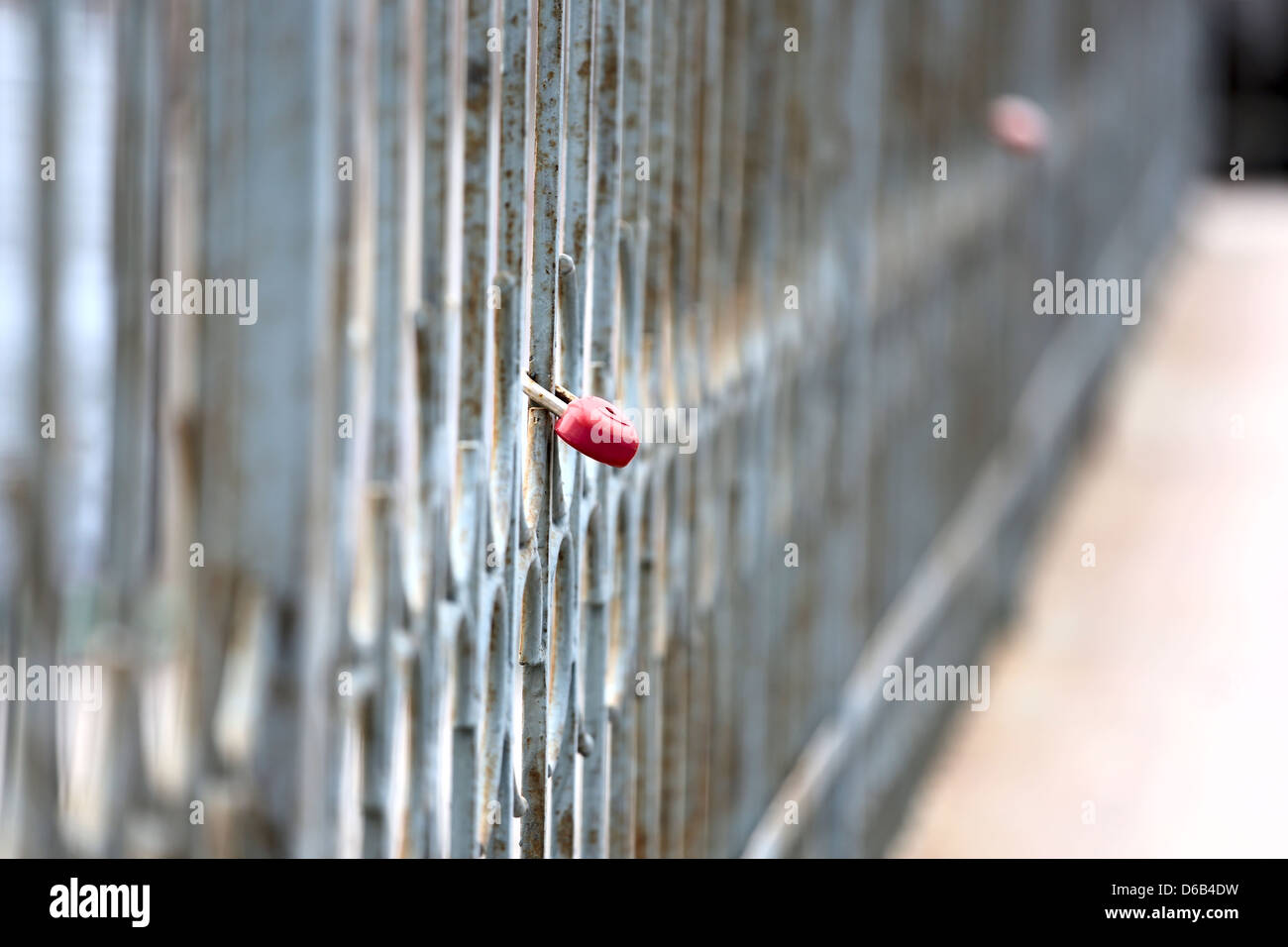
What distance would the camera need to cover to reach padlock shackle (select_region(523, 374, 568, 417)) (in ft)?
5.98

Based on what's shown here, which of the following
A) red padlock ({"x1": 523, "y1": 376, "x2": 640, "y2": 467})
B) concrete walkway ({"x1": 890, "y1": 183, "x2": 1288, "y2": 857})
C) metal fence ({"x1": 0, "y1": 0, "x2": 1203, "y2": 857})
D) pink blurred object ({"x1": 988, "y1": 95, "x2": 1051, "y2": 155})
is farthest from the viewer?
pink blurred object ({"x1": 988, "y1": 95, "x2": 1051, "y2": 155})

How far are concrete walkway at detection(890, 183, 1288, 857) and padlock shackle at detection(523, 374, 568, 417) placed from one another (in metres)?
2.99

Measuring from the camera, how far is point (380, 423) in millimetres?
1831

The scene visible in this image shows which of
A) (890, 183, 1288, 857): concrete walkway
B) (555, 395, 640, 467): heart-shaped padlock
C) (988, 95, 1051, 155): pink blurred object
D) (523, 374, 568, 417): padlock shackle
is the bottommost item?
(890, 183, 1288, 857): concrete walkway

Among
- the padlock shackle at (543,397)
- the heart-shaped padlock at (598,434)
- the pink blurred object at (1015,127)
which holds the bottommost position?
the heart-shaped padlock at (598,434)

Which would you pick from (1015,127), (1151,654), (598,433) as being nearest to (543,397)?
(598,433)

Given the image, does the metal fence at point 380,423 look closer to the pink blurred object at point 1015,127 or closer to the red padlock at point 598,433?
the red padlock at point 598,433

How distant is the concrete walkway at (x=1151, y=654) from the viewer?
15.6ft

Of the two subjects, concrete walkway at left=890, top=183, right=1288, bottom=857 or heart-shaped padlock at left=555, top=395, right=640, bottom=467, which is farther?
concrete walkway at left=890, top=183, right=1288, bottom=857

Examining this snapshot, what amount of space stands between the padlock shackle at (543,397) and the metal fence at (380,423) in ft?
0.06

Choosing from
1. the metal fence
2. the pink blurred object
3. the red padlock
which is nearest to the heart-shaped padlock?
the red padlock

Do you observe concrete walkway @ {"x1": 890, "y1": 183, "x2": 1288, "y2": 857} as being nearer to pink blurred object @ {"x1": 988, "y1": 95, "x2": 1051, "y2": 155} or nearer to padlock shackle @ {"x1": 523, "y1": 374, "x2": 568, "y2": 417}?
pink blurred object @ {"x1": 988, "y1": 95, "x2": 1051, "y2": 155}

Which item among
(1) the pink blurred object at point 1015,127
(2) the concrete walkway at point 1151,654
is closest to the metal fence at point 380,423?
(2) the concrete walkway at point 1151,654
